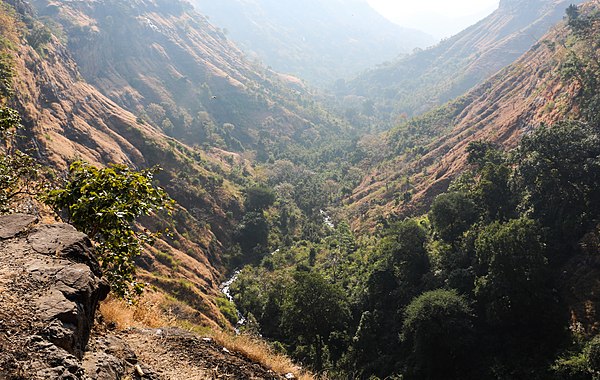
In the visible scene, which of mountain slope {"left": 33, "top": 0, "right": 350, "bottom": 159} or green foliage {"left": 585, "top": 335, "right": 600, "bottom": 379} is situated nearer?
green foliage {"left": 585, "top": 335, "right": 600, "bottom": 379}

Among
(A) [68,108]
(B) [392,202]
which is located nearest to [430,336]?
(B) [392,202]

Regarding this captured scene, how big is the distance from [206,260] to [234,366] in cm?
6067

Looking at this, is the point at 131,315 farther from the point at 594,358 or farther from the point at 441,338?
the point at 594,358

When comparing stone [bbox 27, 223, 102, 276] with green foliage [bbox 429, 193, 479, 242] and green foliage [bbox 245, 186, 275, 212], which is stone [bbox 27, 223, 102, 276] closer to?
green foliage [bbox 429, 193, 479, 242]

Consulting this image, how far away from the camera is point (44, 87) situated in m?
70.3

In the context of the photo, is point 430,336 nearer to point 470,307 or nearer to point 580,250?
point 470,307

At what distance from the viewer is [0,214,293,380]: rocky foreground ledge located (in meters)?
6.06

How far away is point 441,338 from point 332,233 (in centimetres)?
4975

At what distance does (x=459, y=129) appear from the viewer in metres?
99.2

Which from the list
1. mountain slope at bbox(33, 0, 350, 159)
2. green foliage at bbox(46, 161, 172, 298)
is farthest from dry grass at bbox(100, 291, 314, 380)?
mountain slope at bbox(33, 0, 350, 159)

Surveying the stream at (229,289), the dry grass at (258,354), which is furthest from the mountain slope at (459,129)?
the dry grass at (258,354)

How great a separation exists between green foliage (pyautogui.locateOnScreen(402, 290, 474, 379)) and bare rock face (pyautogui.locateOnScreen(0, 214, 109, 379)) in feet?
101

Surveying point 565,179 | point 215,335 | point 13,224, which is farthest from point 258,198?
point 13,224

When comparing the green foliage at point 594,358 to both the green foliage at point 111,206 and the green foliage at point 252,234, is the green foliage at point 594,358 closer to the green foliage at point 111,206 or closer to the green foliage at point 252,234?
the green foliage at point 111,206
